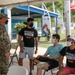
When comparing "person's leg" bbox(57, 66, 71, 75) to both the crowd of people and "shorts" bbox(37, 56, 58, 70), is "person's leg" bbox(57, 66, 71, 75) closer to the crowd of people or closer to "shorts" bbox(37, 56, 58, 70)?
the crowd of people

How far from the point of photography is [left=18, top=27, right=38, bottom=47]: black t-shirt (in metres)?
5.57

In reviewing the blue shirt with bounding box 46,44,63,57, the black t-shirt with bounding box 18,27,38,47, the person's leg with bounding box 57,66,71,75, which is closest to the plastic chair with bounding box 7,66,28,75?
the person's leg with bounding box 57,66,71,75

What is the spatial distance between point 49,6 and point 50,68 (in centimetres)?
3044

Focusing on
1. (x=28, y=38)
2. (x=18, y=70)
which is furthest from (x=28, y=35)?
(x=18, y=70)

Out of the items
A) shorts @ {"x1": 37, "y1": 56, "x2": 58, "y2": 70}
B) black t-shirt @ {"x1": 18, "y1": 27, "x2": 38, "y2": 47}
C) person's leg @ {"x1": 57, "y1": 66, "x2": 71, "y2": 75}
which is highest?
black t-shirt @ {"x1": 18, "y1": 27, "x2": 38, "y2": 47}

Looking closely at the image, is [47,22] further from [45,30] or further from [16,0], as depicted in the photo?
[16,0]

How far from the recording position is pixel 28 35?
18.3 ft

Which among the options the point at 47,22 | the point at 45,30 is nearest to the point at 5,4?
the point at 45,30

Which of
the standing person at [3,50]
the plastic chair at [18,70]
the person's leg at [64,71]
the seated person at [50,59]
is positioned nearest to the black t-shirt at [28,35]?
the seated person at [50,59]

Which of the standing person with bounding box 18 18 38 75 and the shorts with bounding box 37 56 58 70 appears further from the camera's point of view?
the standing person with bounding box 18 18 38 75

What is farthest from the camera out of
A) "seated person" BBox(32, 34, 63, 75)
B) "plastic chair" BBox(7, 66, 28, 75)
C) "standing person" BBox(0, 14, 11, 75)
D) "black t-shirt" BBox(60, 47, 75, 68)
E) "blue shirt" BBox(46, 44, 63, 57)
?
"blue shirt" BBox(46, 44, 63, 57)

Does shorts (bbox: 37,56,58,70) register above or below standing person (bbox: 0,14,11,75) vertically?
below

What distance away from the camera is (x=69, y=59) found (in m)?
4.22

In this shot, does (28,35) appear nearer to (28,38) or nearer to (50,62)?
(28,38)
